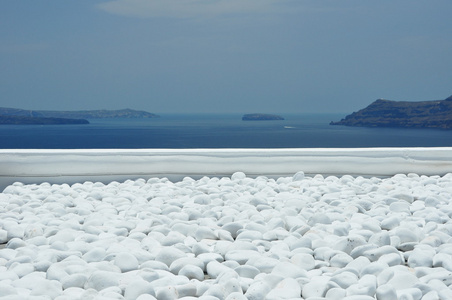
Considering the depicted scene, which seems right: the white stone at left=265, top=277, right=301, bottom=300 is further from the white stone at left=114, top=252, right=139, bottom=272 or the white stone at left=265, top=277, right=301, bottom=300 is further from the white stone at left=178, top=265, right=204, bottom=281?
the white stone at left=114, top=252, right=139, bottom=272

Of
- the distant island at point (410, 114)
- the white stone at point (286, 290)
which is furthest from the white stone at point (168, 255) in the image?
the distant island at point (410, 114)

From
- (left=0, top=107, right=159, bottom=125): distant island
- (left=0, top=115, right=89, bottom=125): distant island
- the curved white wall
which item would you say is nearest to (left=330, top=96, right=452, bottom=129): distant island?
(left=0, top=107, right=159, bottom=125): distant island

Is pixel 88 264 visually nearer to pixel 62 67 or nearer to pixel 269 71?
pixel 62 67

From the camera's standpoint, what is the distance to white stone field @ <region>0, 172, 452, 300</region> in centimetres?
112

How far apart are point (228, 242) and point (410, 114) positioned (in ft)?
132

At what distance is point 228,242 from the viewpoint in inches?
58.2

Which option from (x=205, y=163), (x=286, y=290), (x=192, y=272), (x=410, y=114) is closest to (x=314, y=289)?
(x=286, y=290)

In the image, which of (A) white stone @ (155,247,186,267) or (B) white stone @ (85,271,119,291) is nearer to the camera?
(B) white stone @ (85,271,119,291)

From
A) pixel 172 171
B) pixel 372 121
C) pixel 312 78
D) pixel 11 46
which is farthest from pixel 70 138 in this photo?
pixel 172 171

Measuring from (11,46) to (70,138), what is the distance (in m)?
15.3

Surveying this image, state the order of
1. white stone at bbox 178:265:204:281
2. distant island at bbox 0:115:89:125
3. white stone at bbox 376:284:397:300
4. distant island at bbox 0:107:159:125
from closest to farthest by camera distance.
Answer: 1. white stone at bbox 376:284:397:300
2. white stone at bbox 178:265:204:281
3. distant island at bbox 0:115:89:125
4. distant island at bbox 0:107:159:125

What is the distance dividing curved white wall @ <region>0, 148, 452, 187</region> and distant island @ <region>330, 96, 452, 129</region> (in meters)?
35.9

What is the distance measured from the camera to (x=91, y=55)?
1817 inches

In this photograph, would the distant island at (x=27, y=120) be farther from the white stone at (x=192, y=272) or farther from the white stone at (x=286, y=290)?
Answer: the white stone at (x=286, y=290)
